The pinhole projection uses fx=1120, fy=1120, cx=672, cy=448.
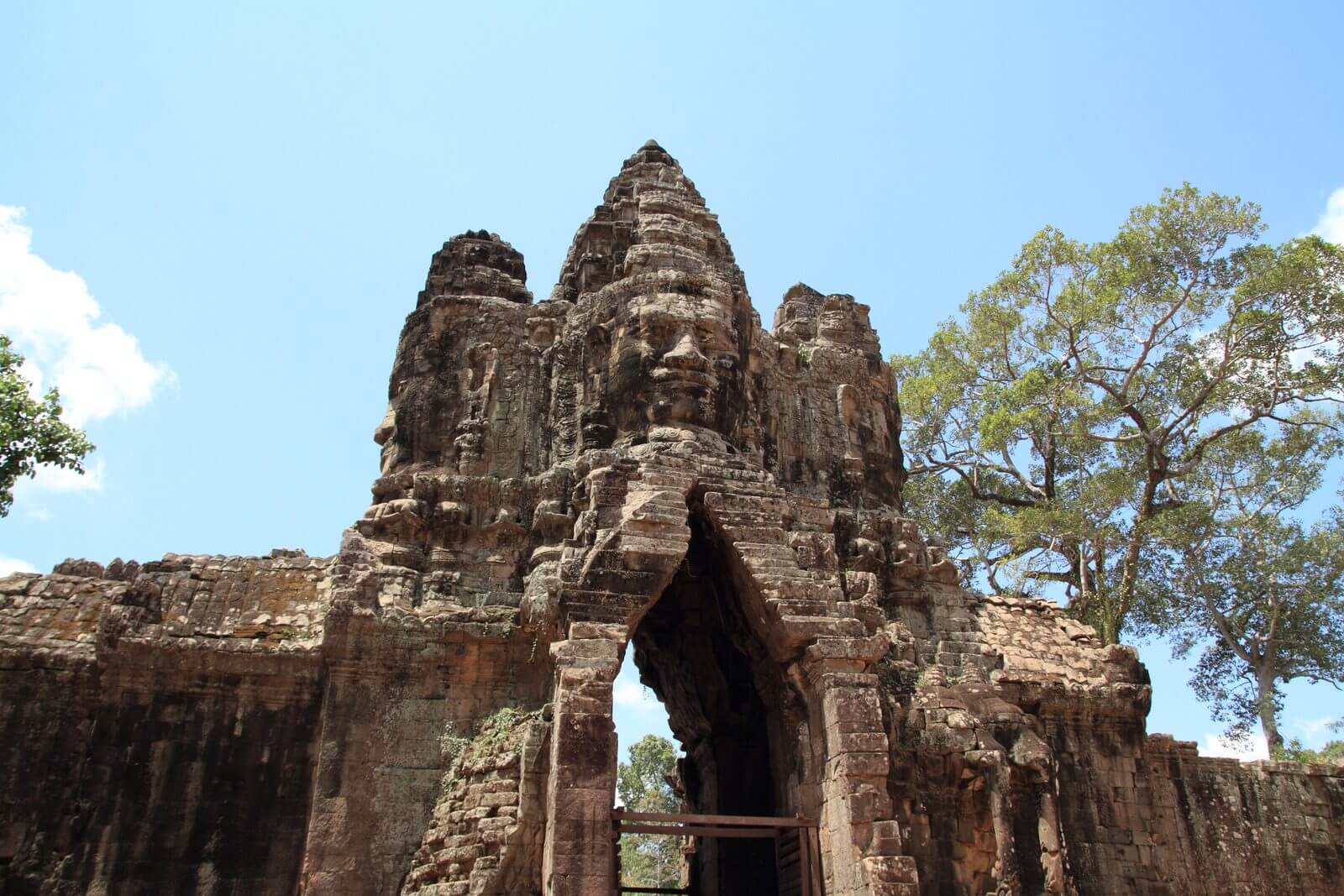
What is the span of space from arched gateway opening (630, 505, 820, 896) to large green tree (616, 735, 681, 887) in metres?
23.4

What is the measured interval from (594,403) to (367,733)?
15.4ft

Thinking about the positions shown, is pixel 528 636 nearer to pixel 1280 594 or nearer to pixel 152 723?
pixel 152 723

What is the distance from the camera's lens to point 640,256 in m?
14.3

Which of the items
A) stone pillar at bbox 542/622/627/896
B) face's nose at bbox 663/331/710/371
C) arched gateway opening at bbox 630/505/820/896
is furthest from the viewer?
face's nose at bbox 663/331/710/371

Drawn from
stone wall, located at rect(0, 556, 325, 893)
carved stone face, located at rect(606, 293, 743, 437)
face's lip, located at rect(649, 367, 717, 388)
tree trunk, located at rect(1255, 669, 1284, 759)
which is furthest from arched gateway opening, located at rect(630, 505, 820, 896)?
tree trunk, located at rect(1255, 669, 1284, 759)

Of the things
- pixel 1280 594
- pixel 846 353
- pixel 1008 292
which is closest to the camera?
pixel 846 353

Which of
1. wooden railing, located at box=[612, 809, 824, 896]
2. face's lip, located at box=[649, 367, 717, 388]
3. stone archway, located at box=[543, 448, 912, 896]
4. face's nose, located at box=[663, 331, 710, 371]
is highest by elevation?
face's nose, located at box=[663, 331, 710, 371]

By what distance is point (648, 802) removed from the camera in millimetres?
37844

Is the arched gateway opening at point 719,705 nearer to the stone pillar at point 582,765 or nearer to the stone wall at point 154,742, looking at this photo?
the stone pillar at point 582,765

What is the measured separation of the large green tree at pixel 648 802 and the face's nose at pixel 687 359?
26385 millimetres

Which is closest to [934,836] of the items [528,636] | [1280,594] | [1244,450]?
[528,636]

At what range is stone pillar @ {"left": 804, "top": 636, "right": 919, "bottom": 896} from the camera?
31.3 ft

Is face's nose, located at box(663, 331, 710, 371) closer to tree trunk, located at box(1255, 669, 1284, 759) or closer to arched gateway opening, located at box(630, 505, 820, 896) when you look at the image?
arched gateway opening, located at box(630, 505, 820, 896)

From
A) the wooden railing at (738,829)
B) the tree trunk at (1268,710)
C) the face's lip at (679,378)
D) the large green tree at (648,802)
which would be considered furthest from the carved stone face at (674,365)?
the large green tree at (648,802)
